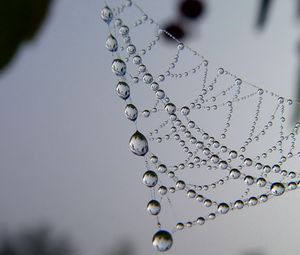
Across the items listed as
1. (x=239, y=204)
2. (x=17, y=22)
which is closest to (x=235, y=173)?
(x=239, y=204)

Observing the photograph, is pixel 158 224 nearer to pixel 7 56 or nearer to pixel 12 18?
pixel 7 56

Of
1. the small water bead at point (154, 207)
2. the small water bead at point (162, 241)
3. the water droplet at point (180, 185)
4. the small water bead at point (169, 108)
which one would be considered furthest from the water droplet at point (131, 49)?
the small water bead at point (162, 241)

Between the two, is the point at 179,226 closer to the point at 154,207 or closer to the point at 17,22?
the point at 154,207

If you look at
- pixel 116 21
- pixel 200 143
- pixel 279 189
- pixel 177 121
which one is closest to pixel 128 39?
pixel 116 21

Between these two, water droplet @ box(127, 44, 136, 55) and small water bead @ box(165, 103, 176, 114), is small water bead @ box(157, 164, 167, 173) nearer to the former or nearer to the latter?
small water bead @ box(165, 103, 176, 114)

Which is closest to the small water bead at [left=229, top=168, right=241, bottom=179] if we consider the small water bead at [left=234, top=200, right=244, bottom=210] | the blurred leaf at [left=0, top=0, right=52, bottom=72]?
the small water bead at [left=234, top=200, right=244, bottom=210]
